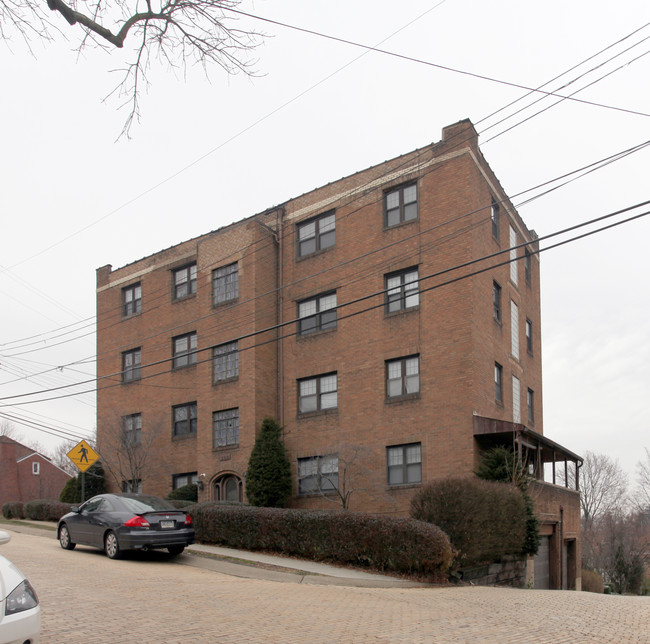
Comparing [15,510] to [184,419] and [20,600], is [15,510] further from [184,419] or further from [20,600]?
[20,600]

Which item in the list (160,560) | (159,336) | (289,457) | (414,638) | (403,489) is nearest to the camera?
(414,638)

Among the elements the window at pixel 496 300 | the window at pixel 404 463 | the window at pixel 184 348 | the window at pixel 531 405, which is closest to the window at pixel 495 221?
the window at pixel 496 300

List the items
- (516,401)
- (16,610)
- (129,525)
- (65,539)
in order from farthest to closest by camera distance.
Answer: (516,401), (65,539), (129,525), (16,610)

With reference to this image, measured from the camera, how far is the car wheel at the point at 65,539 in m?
18.4

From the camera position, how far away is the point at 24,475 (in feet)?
213

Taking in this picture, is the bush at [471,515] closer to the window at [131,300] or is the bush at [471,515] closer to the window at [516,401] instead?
the window at [516,401]

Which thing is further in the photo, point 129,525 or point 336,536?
point 336,536

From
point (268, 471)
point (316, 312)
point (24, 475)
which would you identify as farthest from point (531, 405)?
point (24, 475)

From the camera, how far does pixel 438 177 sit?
82.4 ft

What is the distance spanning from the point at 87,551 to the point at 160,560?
2268 millimetres

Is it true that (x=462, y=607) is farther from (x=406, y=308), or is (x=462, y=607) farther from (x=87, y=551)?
(x=406, y=308)

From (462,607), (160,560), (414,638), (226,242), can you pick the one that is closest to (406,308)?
(226,242)

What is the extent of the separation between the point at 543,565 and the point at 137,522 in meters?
14.7

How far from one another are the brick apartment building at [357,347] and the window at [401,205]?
0.05 meters
